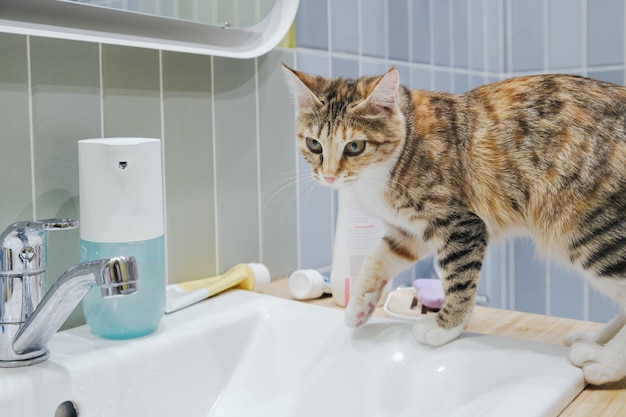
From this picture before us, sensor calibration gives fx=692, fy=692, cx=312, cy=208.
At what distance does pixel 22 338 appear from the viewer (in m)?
0.85

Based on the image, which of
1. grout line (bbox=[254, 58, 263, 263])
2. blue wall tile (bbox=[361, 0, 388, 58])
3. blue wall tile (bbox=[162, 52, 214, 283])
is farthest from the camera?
blue wall tile (bbox=[361, 0, 388, 58])

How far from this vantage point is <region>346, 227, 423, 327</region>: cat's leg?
3.43 feet

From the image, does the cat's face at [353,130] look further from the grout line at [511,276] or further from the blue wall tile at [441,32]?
the grout line at [511,276]

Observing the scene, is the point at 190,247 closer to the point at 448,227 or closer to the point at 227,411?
the point at 227,411

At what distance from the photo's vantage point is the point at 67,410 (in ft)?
2.88

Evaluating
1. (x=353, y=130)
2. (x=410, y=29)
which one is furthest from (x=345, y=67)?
(x=353, y=130)

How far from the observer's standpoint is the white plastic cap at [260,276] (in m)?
1.25

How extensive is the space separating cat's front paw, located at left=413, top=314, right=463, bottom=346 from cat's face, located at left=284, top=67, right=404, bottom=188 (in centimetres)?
23

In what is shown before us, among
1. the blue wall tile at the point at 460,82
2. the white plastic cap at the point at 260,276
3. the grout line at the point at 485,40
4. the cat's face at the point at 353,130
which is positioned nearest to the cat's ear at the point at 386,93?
the cat's face at the point at 353,130

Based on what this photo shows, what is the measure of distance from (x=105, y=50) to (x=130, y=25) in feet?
0.20

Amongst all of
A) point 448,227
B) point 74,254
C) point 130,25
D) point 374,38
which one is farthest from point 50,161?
point 374,38

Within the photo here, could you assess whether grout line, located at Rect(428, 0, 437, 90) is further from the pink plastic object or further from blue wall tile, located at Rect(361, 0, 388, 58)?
the pink plastic object

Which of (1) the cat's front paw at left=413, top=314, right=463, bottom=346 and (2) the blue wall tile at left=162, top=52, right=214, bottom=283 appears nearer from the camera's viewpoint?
(1) the cat's front paw at left=413, top=314, right=463, bottom=346

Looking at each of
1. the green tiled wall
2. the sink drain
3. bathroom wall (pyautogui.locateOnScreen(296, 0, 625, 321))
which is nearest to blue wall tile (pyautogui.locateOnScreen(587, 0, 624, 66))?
bathroom wall (pyautogui.locateOnScreen(296, 0, 625, 321))
